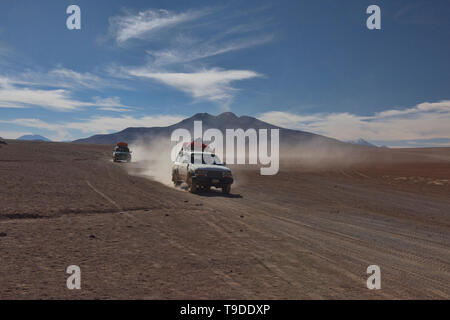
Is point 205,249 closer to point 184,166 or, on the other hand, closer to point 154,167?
point 184,166

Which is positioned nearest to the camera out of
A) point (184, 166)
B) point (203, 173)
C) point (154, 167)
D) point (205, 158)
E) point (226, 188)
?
point (203, 173)

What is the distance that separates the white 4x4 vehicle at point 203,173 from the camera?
14555 millimetres

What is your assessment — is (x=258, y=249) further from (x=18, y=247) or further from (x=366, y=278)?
(x=18, y=247)

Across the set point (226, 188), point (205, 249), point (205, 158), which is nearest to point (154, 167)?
point (205, 158)

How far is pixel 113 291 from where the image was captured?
403 cm

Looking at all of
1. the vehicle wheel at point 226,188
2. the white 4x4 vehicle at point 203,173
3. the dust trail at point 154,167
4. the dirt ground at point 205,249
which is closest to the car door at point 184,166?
the white 4x4 vehicle at point 203,173

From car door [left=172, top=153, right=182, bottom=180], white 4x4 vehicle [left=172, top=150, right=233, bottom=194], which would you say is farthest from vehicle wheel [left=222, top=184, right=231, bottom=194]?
car door [left=172, top=153, right=182, bottom=180]

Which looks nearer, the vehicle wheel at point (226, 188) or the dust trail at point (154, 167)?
the vehicle wheel at point (226, 188)

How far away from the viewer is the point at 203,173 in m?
14.6

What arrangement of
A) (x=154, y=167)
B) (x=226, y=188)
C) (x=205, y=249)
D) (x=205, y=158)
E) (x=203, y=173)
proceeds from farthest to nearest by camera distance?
(x=154, y=167)
(x=205, y=158)
(x=226, y=188)
(x=203, y=173)
(x=205, y=249)

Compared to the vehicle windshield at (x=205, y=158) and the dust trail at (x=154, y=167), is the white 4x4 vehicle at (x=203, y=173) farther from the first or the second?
the dust trail at (x=154, y=167)

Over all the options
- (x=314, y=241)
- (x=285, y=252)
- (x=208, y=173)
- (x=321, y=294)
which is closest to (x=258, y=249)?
(x=285, y=252)

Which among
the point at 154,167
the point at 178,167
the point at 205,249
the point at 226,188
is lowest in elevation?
the point at 205,249
